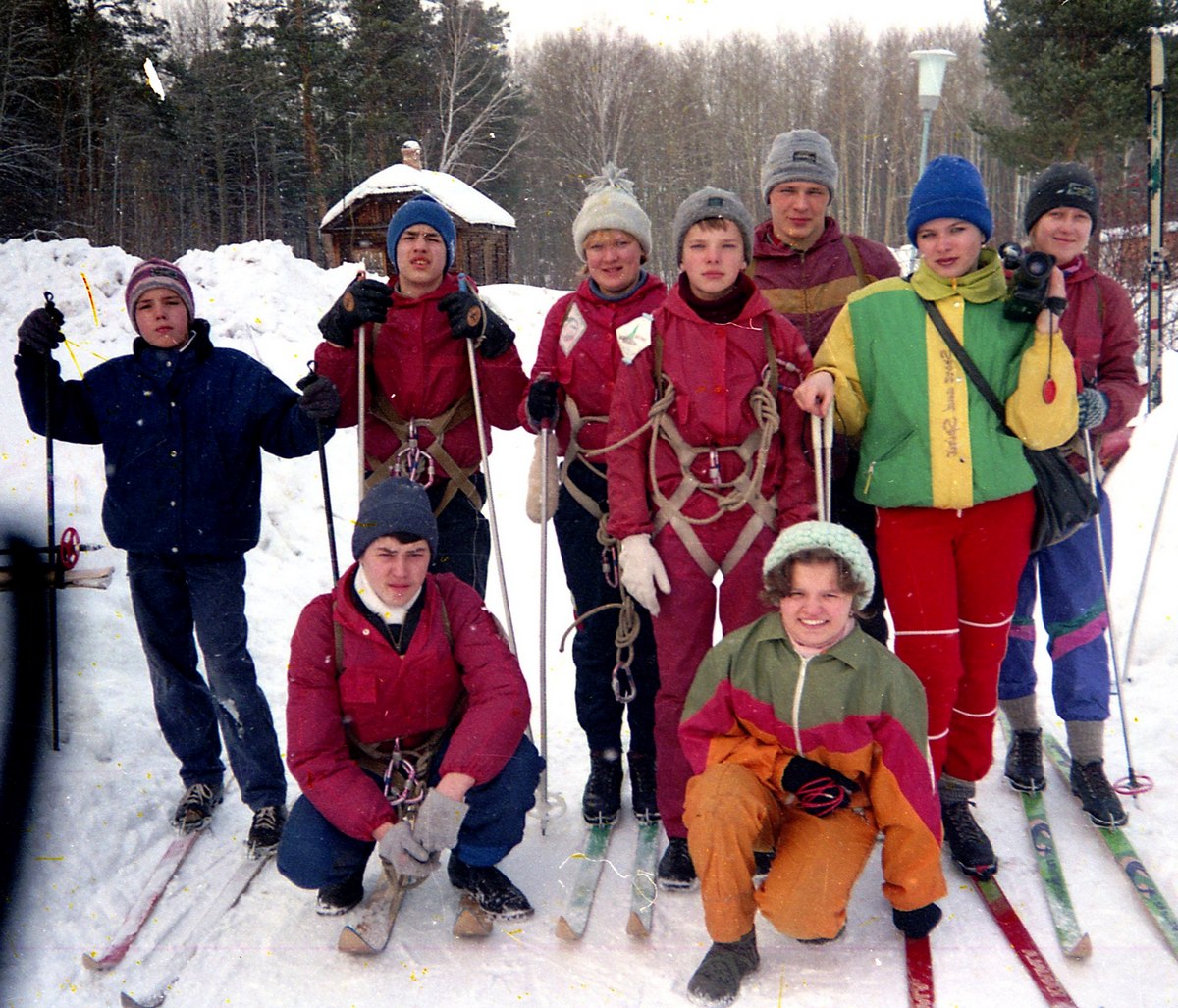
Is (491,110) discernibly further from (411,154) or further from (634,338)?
(634,338)

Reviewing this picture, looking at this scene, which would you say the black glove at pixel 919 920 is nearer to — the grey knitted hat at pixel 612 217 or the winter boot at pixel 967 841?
the winter boot at pixel 967 841

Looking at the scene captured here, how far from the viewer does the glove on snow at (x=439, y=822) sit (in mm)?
2584

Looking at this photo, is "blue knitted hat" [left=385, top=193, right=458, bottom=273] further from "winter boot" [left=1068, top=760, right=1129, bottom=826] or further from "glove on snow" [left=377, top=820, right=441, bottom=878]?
"winter boot" [left=1068, top=760, right=1129, bottom=826]

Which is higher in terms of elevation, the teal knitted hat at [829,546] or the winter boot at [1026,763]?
the teal knitted hat at [829,546]

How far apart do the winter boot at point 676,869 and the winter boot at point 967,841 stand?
32.8 inches

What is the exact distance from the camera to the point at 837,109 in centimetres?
2916

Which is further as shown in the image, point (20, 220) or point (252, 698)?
point (20, 220)

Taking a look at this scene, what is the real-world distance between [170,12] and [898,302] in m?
8.10

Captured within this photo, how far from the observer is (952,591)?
2869 mm

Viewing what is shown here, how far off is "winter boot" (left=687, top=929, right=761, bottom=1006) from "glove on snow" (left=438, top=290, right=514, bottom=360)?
2.00 metres

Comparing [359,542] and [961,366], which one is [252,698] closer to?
[359,542]

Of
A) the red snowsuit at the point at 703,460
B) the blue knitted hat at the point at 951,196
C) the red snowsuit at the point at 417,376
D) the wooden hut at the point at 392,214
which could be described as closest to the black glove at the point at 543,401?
the red snowsuit at the point at 417,376

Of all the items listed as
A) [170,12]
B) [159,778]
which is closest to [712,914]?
[159,778]

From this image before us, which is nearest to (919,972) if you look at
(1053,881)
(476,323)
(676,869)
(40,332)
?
(1053,881)
